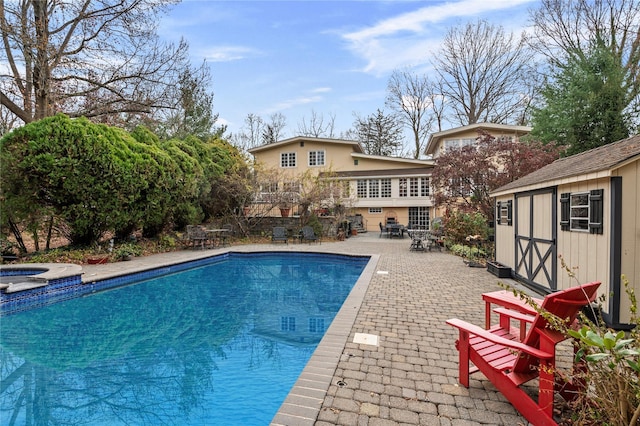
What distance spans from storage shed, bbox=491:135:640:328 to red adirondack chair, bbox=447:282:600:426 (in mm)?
488

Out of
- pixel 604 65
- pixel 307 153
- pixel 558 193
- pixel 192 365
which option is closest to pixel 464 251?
pixel 558 193

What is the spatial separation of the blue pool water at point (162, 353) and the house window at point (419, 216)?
1498 cm

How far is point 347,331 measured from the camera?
4352 millimetres

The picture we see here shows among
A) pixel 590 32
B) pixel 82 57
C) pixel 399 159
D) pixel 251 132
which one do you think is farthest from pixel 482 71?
pixel 82 57

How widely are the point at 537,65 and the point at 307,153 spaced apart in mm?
16353

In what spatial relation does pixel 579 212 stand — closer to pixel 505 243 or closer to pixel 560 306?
pixel 505 243

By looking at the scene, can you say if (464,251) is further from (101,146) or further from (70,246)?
(70,246)

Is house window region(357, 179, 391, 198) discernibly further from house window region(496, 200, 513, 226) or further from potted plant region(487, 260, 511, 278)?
potted plant region(487, 260, 511, 278)

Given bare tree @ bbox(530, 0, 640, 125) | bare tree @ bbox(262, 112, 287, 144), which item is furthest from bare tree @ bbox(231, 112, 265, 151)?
bare tree @ bbox(530, 0, 640, 125)

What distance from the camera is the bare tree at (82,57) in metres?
11.3

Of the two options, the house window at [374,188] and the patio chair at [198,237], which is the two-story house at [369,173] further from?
the patio chair at [198,237]

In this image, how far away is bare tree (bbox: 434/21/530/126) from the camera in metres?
22.9

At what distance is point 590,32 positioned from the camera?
17.0 meters

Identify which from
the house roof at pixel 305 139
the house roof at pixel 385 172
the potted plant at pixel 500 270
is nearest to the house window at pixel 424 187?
the house roof at pixel 385 172
